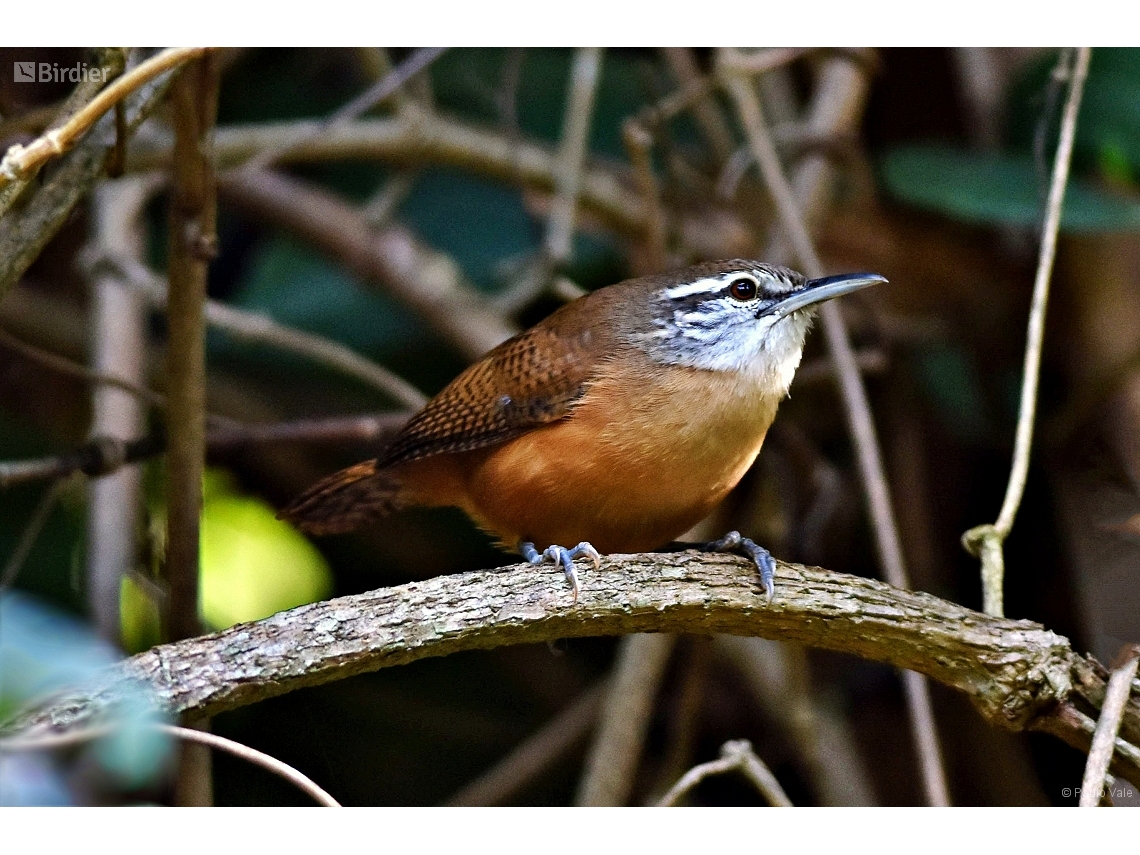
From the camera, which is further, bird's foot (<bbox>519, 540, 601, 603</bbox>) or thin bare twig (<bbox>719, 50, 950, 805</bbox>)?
thin bare twig (<bbox>719, 50, 950, 805</bbox>)

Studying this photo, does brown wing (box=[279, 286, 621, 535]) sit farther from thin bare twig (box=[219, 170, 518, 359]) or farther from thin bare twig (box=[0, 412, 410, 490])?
thin bare twig (box=[219, 170, 518, 359])

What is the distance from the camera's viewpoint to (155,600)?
2.43 m

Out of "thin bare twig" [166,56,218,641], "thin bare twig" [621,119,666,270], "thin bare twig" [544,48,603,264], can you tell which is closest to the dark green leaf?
"thin bare twig" [621,119,666,270]

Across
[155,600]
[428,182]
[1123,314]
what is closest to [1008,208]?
[1123,314]

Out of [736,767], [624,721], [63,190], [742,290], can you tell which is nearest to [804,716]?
[624,721]

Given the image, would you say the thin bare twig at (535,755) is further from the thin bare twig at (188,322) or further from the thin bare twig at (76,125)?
the thin bare twig at (76,125)

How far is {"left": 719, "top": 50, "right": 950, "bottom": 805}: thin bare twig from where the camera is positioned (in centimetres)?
232

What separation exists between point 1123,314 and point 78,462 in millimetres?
2820

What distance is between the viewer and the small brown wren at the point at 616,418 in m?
1.90

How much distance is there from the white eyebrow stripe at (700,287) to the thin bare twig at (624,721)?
81 centimetres

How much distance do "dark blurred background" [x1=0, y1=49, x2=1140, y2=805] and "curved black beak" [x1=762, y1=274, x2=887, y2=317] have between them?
675mm

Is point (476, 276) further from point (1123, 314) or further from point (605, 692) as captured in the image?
point (1123, 314)

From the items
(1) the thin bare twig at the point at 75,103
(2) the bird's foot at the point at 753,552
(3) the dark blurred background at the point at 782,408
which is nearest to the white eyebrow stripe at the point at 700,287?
(2) the bird's foot at the point at 753,552

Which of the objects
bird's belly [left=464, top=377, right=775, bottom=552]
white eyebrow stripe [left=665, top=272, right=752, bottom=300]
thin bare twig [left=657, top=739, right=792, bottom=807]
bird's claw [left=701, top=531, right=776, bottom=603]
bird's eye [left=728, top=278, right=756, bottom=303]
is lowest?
thin bare twig [left=657, top=739, right=792, bottom=807]
